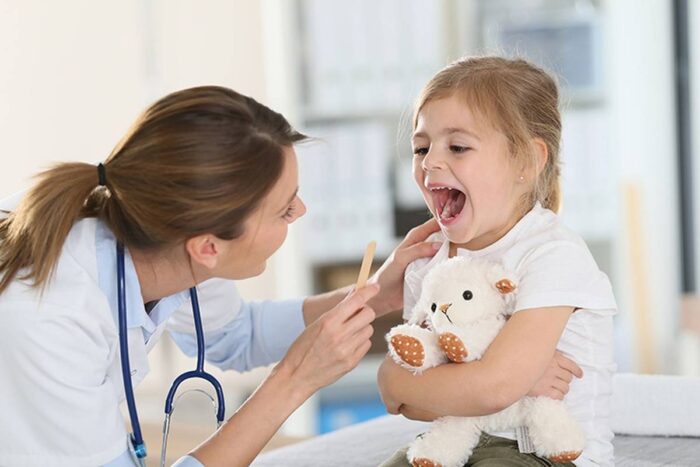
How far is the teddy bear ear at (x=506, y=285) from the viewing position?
A: 4.93 ft

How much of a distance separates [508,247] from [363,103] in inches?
102

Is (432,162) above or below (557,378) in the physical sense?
above

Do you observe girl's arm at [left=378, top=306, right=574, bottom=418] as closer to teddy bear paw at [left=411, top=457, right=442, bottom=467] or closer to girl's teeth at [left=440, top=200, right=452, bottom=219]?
teddy bear paw at [left=411, top=457, right=442, bottom=467]

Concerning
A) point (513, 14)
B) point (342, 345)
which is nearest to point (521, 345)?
point (342, 345)

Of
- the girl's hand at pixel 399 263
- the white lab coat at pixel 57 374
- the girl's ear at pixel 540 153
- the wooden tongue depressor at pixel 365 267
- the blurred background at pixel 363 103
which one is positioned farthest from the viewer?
the blurred background at pixel 363 103

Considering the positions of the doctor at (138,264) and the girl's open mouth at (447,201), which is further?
the girl's open mouth at (447,201)

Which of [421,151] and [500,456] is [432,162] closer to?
[421,151]

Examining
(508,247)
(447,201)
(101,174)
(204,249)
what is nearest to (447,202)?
(447,201)

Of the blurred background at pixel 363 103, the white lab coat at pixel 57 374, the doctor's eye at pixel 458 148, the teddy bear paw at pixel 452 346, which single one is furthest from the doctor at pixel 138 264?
the blurred background at pixel 363 103

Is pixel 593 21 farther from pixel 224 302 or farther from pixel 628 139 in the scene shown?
pixel 224 302

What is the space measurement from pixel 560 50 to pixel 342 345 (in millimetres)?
2998

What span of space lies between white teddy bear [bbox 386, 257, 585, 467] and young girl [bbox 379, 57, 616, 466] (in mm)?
22

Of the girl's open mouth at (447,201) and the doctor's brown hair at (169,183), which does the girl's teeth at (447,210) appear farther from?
the doctor's brown hair at (169,183)

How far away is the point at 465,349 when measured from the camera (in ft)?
4.89
